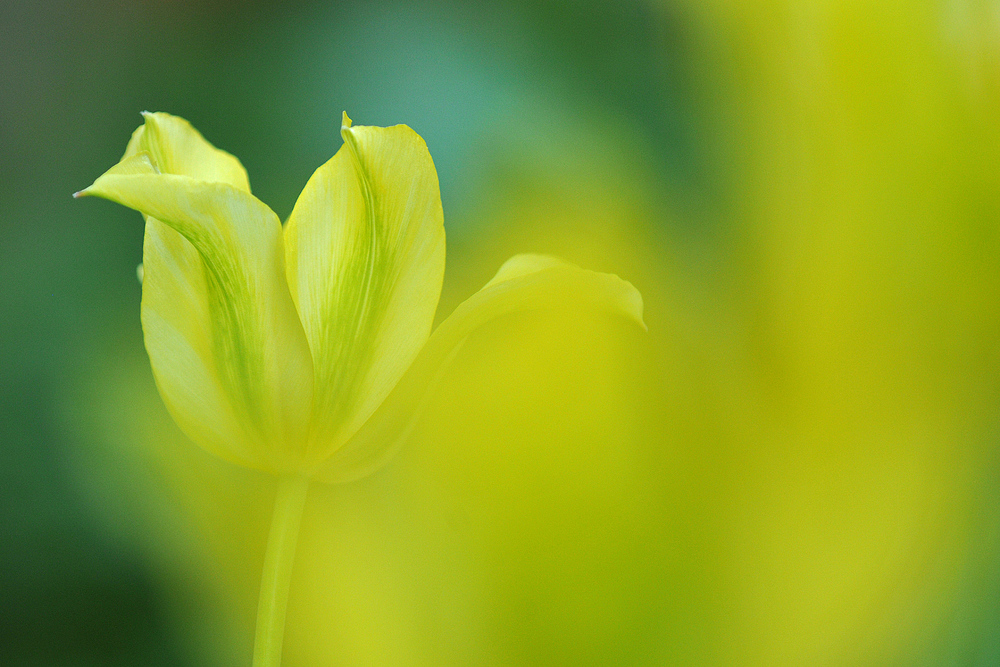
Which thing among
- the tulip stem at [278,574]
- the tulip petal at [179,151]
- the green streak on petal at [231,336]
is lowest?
the tulip stem at [278,574]

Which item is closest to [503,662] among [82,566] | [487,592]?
[487,592]

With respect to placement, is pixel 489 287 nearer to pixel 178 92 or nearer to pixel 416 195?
pixel 416 195

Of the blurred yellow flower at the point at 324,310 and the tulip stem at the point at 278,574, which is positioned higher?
the blurred yellow flower at the point at 324,310

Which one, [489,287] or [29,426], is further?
[29,426]

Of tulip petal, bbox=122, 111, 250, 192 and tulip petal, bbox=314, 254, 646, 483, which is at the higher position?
tulip petal, bbox=122, 111, 250, 192
